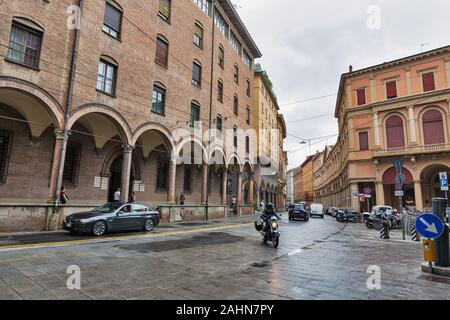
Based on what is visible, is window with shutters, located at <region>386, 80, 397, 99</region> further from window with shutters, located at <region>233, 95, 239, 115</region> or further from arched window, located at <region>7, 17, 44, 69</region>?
arched window, located at <region>7, 17, 44, 69</region>

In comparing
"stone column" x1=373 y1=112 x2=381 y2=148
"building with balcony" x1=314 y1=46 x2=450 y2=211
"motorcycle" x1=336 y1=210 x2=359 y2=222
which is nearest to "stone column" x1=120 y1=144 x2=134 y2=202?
"motorcycle" x1=336 y1=210 x2=359 y2=222

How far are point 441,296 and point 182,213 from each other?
646 inches

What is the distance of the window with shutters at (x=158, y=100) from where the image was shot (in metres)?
19.0

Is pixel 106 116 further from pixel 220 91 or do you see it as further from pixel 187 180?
pixel 220 91

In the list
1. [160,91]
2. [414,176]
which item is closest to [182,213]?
[160,91]

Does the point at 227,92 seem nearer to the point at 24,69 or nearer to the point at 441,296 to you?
the point at 24,69

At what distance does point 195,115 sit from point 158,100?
4.40m

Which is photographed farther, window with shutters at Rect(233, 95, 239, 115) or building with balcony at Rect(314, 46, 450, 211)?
window with shutters at Rect(233, 95, 239, 115)

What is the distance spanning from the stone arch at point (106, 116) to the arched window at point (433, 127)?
3154 centimetres

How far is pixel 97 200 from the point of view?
17.4 meters

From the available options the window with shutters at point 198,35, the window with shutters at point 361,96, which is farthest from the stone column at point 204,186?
the window with shutters at point 361,96

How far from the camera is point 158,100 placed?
1939 cm

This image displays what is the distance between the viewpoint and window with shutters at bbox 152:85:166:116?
62.4ft

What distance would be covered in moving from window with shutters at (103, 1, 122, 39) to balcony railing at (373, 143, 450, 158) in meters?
30.2
